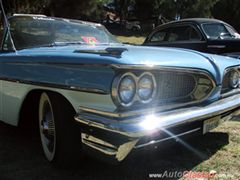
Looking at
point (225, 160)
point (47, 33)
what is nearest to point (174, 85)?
point (225, 160)

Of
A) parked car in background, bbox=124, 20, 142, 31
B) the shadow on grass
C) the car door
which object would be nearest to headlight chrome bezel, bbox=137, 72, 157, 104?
the shadow on grass

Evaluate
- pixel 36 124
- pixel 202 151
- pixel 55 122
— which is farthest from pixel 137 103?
pixel 36 124

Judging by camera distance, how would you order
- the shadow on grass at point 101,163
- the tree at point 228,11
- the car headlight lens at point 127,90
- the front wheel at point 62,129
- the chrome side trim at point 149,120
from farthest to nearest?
the tree at point 228,11, the shadow on grass at point 101,163, the front wheel at point 62,129, the car headlight lens at point 127,90, the chrome side trim at point 149,120

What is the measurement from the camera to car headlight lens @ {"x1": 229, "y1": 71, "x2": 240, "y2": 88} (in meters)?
4.49

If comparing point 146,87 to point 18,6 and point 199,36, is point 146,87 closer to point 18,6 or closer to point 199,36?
point 199,36

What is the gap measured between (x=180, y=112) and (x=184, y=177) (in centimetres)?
61

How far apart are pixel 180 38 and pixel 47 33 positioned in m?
5.11

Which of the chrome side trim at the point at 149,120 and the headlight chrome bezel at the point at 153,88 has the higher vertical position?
the headlight chrome bezel at the point at 153,88

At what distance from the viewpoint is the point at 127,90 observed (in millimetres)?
3094

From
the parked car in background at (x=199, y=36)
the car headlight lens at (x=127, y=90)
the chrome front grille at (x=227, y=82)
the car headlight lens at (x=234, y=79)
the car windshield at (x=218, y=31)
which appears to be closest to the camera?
the car headlight lens at (x=127, y=90)

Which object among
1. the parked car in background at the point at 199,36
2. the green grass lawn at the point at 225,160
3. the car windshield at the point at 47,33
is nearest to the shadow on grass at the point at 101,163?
the green grass lawn at the point at 225,160

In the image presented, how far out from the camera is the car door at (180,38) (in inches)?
346

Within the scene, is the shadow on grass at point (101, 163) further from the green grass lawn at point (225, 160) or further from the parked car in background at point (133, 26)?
the parked car in background at point (133, 26)

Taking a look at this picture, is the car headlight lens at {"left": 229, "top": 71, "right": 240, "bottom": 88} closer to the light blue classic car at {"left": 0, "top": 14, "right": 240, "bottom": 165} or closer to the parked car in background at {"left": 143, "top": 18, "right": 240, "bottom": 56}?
the light blue classic car at {"left": 0, "top": 14, "right": 240, "bottom": 165}
